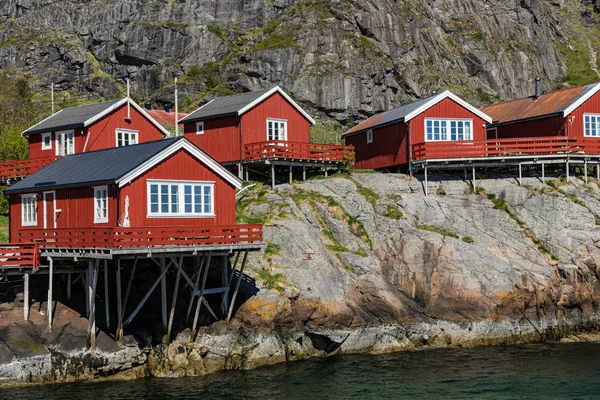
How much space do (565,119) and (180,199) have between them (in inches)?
1181

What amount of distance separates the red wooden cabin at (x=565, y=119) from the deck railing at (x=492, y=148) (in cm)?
8

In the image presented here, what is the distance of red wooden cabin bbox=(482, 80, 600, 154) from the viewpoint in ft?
172

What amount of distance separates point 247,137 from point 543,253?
20297 mm

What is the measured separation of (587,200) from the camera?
48188 millimetres

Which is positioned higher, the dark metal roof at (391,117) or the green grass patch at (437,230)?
the dark metal roof at (391,117)

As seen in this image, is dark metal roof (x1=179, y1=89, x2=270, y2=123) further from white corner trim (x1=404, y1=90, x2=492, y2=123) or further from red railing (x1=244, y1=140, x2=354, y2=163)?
white corner trim (x1=404, y1=90, x2=492, y2=123)

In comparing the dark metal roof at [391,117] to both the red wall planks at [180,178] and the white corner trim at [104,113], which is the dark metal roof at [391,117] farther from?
the red wall planks at [180,178]

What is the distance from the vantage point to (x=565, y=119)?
174ft

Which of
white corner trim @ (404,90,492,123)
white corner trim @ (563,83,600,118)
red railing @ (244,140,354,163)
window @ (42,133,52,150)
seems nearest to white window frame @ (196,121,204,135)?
red railing @ (244,140,354,163)

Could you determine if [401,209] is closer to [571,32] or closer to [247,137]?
[247,137]

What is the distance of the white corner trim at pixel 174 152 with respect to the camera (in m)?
34.4

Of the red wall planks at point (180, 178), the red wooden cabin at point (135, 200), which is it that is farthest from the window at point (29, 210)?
the red wall planks at point (180, 178)

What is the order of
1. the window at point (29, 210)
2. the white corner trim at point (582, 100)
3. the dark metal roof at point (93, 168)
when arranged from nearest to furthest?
1. the dark metal roof at point (93, 168)
2. the window at point (29, 210)
3. the white corner trim at point (582, 100)

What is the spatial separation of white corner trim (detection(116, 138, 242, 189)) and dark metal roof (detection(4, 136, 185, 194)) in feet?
0.68
